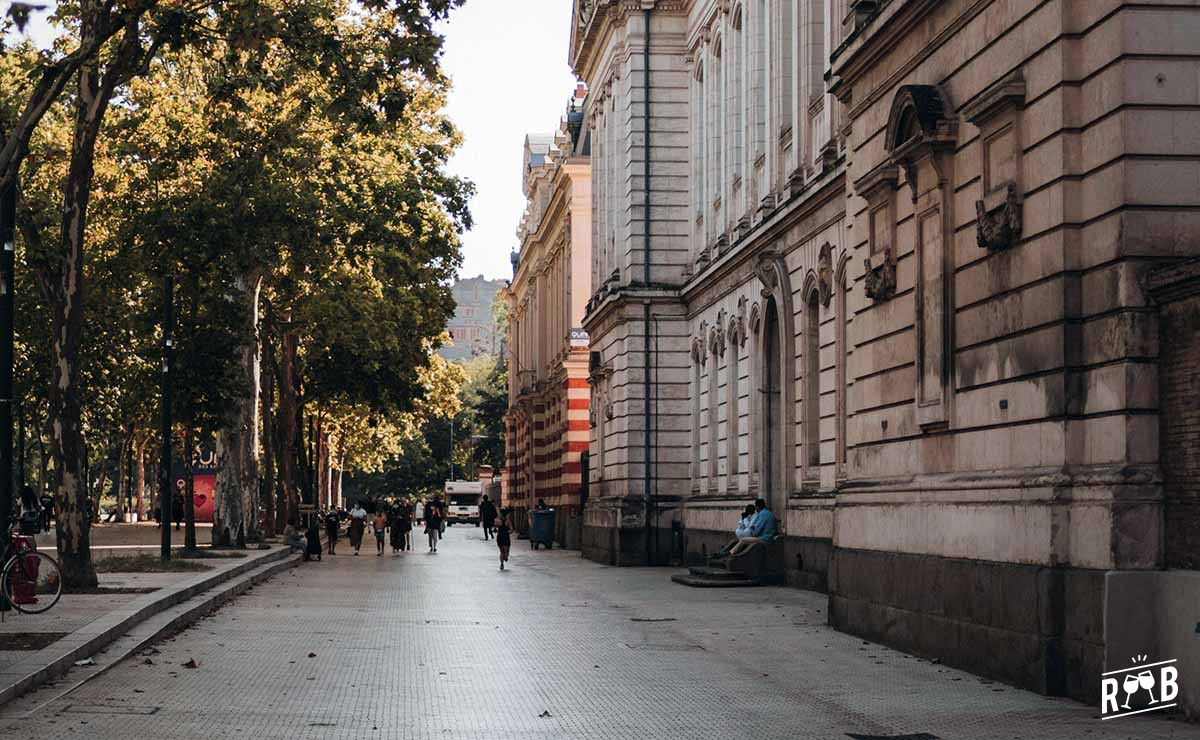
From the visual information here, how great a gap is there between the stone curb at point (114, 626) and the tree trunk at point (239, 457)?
31.4 ft

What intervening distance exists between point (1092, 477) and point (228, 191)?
2453cm

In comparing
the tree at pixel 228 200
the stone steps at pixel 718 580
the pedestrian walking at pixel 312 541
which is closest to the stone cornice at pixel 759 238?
the stone steps at pixel 718 580

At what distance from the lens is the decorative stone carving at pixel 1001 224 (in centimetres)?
1634

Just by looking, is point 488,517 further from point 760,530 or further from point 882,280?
point 882,280

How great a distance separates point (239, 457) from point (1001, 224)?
99.4 ft

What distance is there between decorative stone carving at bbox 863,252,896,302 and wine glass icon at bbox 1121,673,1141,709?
695 centimetres

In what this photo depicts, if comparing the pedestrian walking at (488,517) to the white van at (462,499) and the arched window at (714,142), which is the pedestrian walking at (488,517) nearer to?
the arched window at (714,142)

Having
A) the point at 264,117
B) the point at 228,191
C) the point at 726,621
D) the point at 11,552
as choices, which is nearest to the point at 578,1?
the point at 264,117

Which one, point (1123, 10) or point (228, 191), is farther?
point (228, 191)

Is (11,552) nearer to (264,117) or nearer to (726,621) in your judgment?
(726,621)

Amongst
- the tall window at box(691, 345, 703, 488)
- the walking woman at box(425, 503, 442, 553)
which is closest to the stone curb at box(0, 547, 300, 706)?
the tall window at box(691, 345, 703, 488)

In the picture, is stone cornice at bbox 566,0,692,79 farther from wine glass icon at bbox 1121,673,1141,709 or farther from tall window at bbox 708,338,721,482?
wine glass icon at bbox 1121,673,1141,709

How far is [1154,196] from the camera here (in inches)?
571

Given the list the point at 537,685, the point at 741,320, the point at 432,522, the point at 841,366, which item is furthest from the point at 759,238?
the point at 432,522
